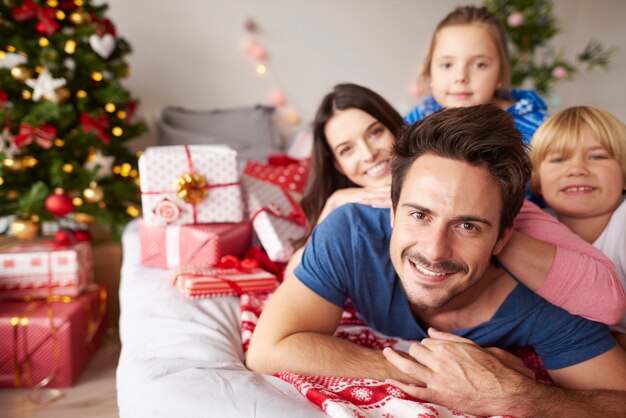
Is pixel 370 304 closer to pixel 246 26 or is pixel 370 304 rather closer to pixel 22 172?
pixel 22 172

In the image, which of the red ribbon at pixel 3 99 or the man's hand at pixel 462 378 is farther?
the red ribbon at pixel 3 99

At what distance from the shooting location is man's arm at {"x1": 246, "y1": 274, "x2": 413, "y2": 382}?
3.77 feet

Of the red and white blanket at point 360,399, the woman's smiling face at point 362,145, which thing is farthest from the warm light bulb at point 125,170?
the red and white blanket at point 360,399

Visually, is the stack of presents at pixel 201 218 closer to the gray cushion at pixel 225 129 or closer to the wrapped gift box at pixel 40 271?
the wrapped gift box at pixel 40 271

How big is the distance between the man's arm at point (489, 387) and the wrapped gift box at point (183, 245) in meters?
0.94

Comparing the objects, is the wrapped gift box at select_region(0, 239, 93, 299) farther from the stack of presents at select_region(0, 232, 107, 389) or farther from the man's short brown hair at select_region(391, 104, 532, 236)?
the man's short brown hair at select_region(391, 104, 532, 236)

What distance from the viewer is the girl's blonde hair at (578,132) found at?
5.04ft

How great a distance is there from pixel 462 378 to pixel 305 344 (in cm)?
34

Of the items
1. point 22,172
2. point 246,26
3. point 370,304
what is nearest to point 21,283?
point 22,172

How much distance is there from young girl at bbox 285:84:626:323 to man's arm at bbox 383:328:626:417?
0.17 metres

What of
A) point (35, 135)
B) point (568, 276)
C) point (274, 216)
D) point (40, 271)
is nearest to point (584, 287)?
point (568, 276)

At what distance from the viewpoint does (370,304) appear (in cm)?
135

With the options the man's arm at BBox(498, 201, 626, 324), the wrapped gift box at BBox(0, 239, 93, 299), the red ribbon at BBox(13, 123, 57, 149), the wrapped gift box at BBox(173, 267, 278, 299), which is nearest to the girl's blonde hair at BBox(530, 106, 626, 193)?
the man's arm at BBox(498, 201, 626, 324)

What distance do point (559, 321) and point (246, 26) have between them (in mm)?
2720
